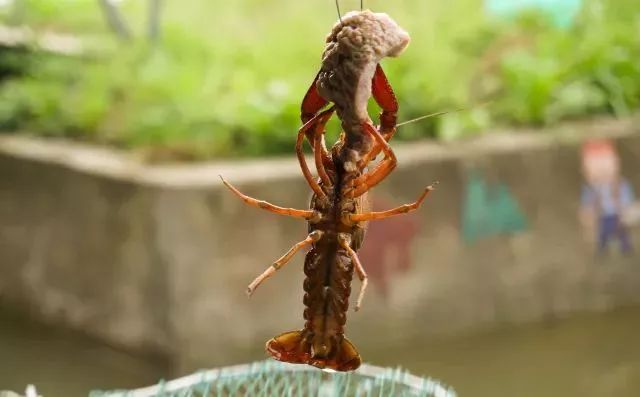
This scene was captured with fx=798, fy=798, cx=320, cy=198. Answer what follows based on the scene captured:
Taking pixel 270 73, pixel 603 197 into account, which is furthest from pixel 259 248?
pixel 603 197

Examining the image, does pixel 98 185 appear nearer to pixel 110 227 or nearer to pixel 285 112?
pixel 110 227

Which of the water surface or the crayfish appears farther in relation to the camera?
the water surface

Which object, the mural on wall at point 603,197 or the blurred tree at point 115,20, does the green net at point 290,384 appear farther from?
the blurred tree at point 115,20

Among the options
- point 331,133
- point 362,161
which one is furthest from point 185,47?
point 362,161

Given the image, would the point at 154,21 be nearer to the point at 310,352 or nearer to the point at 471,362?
the point at 471,362

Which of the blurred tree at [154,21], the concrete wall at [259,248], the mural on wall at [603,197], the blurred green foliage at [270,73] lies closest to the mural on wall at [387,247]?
the concrete wall at [259,248]

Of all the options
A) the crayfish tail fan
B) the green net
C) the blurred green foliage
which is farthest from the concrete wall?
the crayfish tail fan

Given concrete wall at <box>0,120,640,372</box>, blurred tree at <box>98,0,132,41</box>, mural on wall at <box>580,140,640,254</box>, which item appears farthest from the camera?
blurred tree at <box>98,0,132,41</box>

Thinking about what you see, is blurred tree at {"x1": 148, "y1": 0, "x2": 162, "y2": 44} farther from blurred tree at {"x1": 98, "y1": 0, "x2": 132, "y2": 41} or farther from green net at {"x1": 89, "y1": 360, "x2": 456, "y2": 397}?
green net at {"x1": 89, "y1": 360, "x2": 456, "y2": 397}
